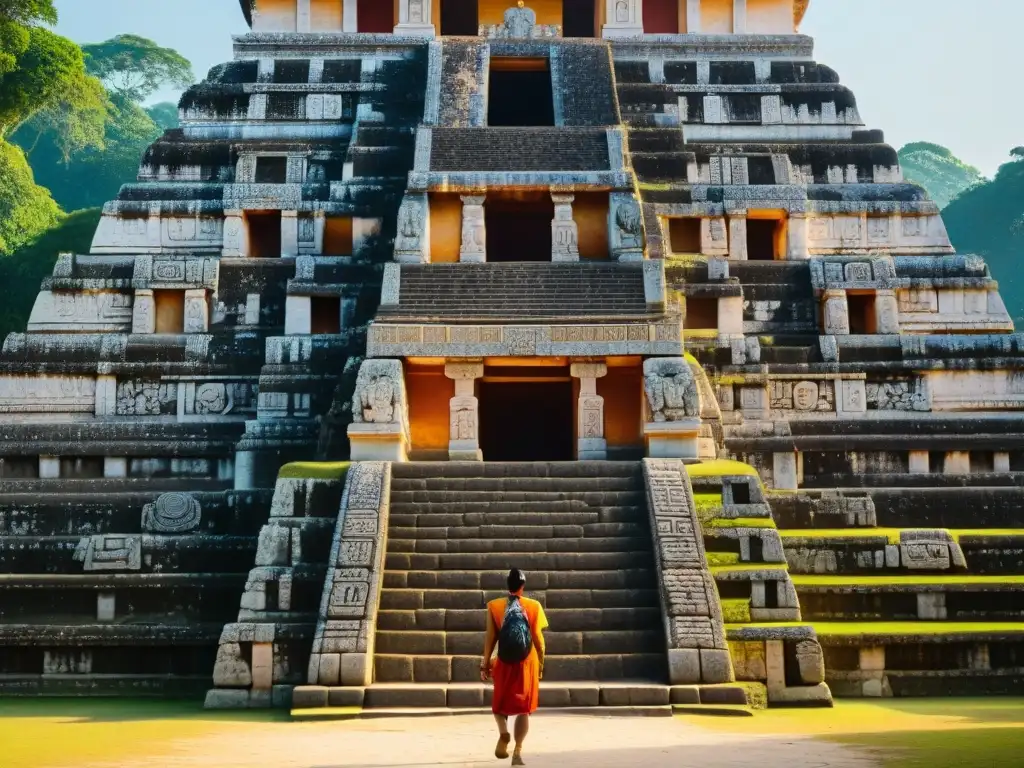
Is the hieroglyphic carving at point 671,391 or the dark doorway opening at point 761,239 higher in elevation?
the dark doorway opening at point 761,239

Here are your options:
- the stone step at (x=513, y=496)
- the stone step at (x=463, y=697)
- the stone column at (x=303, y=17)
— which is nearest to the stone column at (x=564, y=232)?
the stone step at (x=513, y=496)

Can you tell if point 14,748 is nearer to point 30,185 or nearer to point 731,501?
point 731,501

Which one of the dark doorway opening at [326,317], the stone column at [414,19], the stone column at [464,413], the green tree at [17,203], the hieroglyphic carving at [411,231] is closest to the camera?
the stone column at [464,413]

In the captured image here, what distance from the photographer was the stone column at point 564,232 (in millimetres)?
17297

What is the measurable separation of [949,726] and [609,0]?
16.8 m

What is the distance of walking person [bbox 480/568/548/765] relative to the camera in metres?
7.80

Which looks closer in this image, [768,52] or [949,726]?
[949,726]

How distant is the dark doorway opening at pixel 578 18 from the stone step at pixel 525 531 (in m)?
16.3

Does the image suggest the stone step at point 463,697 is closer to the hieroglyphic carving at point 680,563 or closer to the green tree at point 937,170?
the hieroglyphic carving at point 680,563

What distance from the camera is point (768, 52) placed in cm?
2272

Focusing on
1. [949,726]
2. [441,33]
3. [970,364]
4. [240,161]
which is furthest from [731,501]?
[441,33]

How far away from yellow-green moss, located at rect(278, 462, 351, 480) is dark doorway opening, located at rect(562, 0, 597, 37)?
15.8m

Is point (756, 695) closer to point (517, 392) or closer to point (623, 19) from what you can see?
point (517, 392)

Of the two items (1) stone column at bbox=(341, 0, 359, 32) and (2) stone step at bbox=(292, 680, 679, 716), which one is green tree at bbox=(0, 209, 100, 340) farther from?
(2) stone step at bbox=(292, 680, 679, 716)
